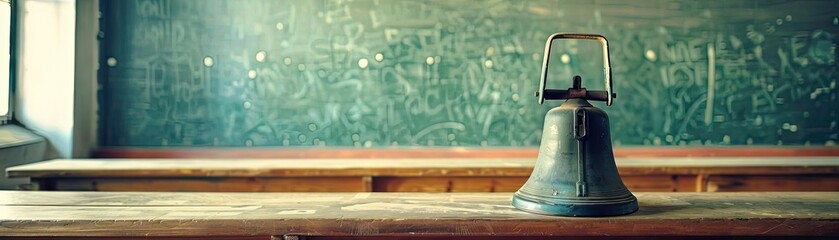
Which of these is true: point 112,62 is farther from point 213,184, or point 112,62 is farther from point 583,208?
point 583,208

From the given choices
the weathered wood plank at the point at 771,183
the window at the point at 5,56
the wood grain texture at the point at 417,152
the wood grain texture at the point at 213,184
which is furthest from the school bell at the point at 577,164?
the window at the point at 5,56

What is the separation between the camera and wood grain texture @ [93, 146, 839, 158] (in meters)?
3.33

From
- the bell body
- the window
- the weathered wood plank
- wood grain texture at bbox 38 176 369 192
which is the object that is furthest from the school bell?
the window

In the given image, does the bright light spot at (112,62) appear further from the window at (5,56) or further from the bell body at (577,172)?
the bell body at (577,172)

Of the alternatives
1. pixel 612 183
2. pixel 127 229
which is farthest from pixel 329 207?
pixel 612 183

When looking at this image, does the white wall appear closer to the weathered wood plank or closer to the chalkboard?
the chalkboard

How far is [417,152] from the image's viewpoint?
3381mm

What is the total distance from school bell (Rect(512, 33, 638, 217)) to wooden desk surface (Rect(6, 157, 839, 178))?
3.99 ft

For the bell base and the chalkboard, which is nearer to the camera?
the bell base

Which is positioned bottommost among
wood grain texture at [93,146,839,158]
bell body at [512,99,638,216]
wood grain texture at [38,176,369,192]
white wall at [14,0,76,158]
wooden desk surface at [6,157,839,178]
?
wood grain texture at [38,176,369,192]

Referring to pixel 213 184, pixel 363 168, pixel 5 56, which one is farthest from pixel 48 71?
pixel 363 168

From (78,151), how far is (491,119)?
2.20 metres

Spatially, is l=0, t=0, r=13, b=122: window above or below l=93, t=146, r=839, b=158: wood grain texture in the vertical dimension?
above

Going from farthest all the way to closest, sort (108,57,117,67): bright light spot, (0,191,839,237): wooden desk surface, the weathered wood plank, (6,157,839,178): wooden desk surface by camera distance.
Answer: (108,57,117,67): bright light spot < the weathered wood plank < (6,157,839,178): wooden desk surface < (0,191,839,237): wooden desk surface
